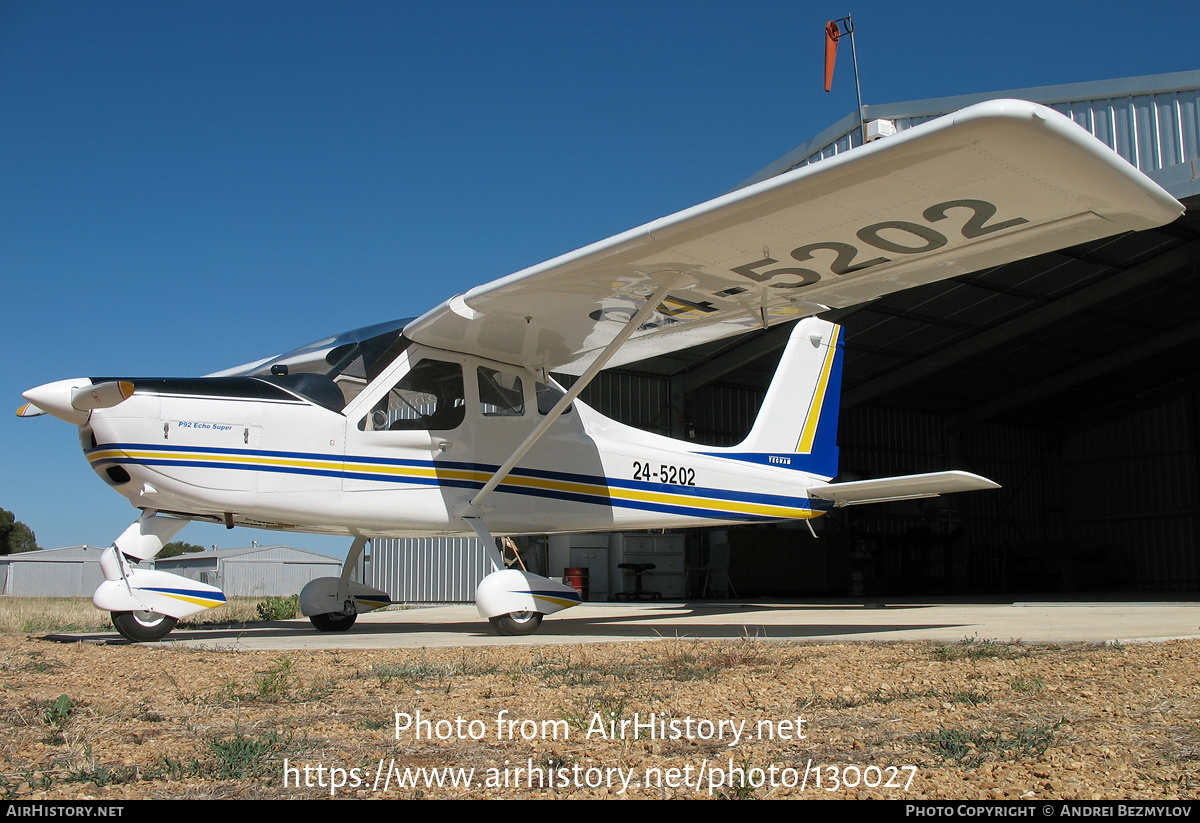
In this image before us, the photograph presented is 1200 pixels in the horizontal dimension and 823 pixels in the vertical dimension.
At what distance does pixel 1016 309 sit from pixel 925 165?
16.9m

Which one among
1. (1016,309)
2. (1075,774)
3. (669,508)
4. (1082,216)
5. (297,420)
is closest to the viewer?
(1075,774)

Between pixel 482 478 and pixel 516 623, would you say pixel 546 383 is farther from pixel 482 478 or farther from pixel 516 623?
pixel 516 623

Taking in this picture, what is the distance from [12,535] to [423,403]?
217ft

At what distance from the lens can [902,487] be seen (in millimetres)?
8469

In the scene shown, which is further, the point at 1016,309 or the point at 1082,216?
the point at 1016,309

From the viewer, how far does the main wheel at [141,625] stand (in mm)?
6164

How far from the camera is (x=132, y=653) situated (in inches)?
211

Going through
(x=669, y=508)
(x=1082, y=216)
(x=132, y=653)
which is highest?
(x=1082, y=216)

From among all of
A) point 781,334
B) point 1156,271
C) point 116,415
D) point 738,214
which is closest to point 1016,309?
point 1156,271

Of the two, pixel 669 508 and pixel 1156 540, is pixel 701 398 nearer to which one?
pixel 669 508

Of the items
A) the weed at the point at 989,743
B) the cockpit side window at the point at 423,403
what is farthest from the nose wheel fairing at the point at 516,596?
the weed at the point at 989,743

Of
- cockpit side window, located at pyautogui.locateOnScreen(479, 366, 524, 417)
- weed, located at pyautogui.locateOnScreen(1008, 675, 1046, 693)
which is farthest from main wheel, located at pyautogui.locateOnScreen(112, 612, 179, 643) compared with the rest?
weed, located at pyautogui.locateOnScreen(1008, 675, 1046, 693)

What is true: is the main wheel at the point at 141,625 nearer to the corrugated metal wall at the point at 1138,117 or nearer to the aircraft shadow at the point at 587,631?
the aircraft shadow at the point at 587,631

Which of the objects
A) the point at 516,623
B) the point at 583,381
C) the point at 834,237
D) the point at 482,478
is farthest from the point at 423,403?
the point at 834,237
